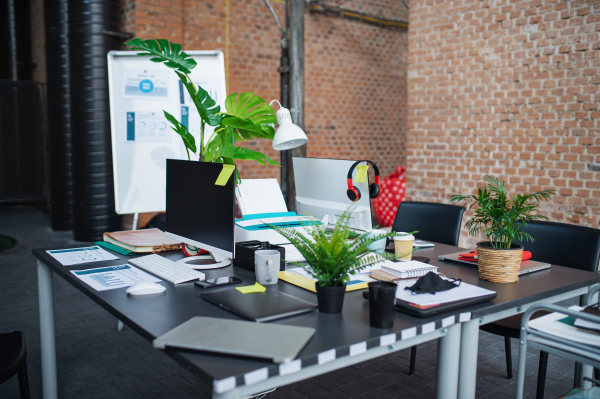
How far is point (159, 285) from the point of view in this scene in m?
1.67

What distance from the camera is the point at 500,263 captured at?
1776mm

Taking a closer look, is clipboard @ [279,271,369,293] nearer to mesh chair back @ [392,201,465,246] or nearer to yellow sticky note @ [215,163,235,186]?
yellow sticky note @ [215,163,235,186]

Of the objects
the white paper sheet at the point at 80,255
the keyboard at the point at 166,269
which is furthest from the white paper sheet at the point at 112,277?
the white paper sheet at the point at 80,255

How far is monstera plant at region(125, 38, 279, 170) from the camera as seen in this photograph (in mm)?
2557

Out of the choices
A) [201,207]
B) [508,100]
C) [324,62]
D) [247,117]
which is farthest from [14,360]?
[324,62]

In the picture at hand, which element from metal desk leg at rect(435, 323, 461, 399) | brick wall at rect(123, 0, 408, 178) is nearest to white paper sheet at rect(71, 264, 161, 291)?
metal desk leg at rect(435, 323, 461, 399)

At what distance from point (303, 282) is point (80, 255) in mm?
1111

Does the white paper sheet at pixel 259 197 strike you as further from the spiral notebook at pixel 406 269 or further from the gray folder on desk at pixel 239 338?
the gray folder on desk at pixel 239 338

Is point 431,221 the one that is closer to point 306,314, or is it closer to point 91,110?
point 306,314

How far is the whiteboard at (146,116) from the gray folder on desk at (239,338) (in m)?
2.81

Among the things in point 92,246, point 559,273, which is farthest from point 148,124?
point 559,273

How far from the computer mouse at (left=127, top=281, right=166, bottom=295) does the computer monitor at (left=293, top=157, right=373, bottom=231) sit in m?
0.95

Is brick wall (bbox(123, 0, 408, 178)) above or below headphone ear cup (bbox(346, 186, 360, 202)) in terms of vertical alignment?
above

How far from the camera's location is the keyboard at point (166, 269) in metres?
1.81
